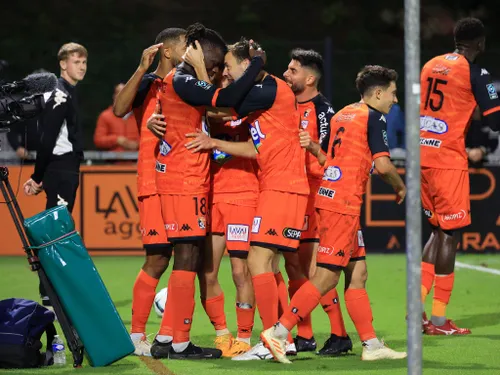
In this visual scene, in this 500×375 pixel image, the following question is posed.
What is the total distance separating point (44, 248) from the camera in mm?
7344

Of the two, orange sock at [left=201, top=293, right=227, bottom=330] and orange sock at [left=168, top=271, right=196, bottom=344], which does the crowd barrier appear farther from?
orange sock at [left=168, top=271, right=196, bottom=344]

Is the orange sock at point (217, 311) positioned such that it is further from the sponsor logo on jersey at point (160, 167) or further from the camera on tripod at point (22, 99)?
the camera on tripod at point (22, 99)

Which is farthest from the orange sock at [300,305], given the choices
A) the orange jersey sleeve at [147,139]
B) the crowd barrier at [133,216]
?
the crowd barrier at [133,216]

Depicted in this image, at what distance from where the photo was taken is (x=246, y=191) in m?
8.22

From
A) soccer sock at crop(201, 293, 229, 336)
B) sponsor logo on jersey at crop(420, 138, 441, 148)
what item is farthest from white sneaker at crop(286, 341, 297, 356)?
sponsor logo on jersey at crop(420, 138, 441, 148)

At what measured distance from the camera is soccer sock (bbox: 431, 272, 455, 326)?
9.24m

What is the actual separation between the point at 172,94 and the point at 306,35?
16150 mm

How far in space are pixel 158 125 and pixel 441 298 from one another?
2841 millimetres

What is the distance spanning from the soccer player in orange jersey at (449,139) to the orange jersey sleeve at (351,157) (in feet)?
5.42

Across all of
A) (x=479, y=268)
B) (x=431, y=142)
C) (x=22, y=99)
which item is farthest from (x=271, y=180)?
(x=479, y=268)

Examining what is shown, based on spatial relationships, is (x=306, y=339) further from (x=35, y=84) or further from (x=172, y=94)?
(x=35, y=84)

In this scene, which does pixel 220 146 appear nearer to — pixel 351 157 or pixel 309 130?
pixel 351 157

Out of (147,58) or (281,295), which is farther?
(281,295)

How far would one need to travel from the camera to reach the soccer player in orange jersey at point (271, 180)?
25.5 ft
